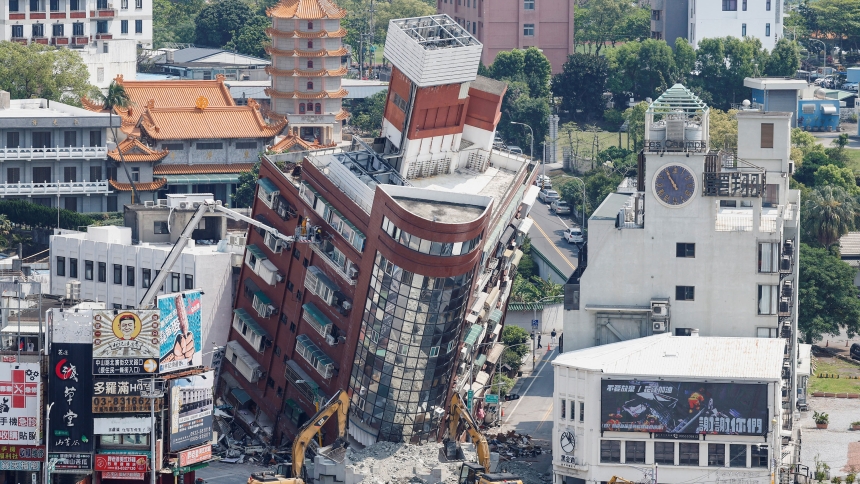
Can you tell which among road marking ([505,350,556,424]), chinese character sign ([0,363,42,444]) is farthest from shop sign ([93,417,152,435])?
road marking ([505,350,556,424])

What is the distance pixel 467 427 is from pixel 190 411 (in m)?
22.2

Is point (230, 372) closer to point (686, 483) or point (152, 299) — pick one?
point (152, 299)

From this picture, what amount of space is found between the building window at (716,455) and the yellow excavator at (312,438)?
83.7ft

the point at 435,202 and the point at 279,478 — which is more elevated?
the point at 435,202

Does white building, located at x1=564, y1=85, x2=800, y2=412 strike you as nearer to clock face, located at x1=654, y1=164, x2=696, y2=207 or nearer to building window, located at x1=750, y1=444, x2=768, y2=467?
clock face, located at x1=654, y1=164, x2=696, y2=207

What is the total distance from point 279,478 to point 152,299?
28498 millimetres

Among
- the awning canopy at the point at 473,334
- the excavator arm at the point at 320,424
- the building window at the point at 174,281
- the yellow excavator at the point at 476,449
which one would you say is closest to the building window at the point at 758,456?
the yellow excavator at the point at 476,449

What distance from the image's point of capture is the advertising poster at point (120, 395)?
14875cm

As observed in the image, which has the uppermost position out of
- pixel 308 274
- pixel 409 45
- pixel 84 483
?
pixel 409 45

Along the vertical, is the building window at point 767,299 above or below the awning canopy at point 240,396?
above

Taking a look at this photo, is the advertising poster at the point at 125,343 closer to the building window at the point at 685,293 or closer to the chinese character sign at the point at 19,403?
the chinese character sign at the point at 19,403

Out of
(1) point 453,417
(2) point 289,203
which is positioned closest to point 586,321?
(1) point 453,417

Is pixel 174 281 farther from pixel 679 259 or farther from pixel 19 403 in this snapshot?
pixel 679 259

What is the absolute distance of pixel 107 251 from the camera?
7323 inches
